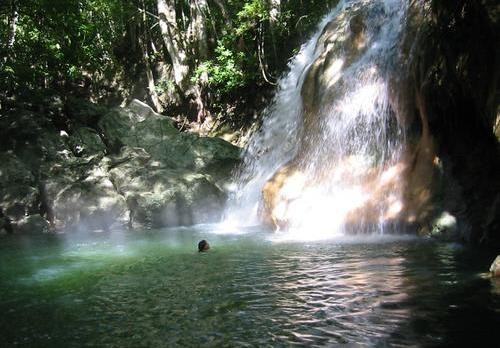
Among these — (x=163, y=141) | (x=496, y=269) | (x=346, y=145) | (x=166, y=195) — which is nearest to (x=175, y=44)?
(x=163, y=141)

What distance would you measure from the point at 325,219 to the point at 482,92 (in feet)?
12.4

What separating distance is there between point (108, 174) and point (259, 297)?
9624mm

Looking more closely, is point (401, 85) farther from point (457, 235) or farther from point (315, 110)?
point (457, 235)

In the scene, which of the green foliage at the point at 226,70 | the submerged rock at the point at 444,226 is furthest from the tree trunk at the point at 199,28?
the submerged rock at the point at 444,226

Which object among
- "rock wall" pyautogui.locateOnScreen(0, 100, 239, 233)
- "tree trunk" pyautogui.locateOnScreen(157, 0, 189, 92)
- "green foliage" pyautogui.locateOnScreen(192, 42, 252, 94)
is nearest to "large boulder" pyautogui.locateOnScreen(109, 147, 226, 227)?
"rock wall" pyautogui.locateOnScreen(0, 100, 239, 233)

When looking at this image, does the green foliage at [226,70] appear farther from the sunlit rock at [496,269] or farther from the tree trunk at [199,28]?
the sunlit rock at [496,269]

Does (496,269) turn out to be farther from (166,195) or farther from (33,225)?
(33,225)

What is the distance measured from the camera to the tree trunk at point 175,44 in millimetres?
20325

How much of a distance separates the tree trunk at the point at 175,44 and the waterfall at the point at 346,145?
8579mm

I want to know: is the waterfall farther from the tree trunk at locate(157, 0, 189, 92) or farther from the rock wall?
the tree trunk at locate(157, 0, 189, 92)

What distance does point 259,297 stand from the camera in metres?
5.21

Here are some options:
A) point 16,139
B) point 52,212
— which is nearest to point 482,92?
point 52,212

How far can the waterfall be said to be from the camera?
9633 millimetres

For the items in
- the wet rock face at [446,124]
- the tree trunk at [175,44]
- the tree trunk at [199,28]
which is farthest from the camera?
the tree trunk at [175,44]
